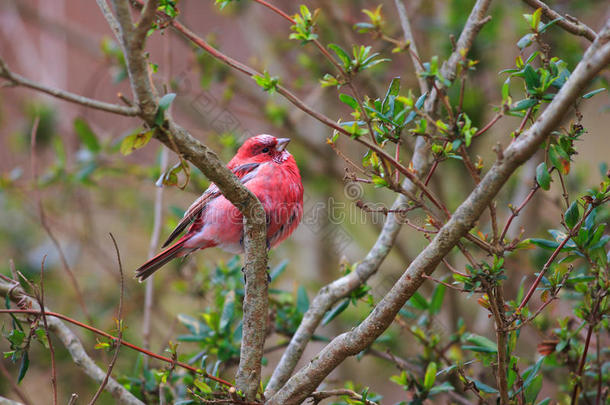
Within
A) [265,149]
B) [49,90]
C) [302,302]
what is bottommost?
[49,90]

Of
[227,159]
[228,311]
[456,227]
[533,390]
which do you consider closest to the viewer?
[456,227]

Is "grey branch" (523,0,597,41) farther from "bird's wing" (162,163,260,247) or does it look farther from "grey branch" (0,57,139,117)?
"bird's wing" (162,163,260,247)

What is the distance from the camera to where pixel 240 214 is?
3.26 metres

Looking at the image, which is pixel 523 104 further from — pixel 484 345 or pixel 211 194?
pixel 211 194

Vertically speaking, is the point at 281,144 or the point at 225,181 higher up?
the point at 281,144

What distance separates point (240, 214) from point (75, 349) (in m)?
1.16

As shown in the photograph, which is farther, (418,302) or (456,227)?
(418,302)

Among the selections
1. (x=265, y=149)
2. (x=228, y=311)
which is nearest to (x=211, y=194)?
(x=265, y=149)

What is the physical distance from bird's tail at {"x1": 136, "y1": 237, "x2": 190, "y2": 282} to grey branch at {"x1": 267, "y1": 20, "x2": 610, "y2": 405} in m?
1.34

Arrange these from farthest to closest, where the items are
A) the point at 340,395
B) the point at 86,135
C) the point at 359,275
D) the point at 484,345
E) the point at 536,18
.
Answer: the point at 86,135 → the point at 359,275 → the point at 484,345 → the point at 340,395 → the point at 536,18

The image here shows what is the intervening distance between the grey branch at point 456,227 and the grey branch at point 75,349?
640 millimetres

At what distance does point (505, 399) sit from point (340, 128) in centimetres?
109

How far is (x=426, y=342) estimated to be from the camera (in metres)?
2.84

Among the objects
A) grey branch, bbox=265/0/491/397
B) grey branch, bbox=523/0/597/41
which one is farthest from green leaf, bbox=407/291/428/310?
grey branch, bbox=523/0/597/41
